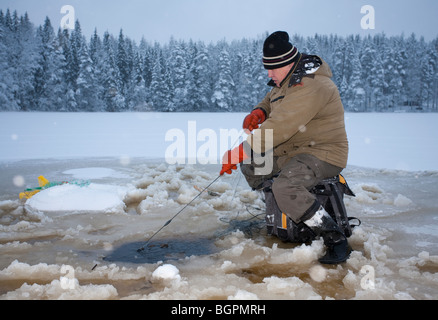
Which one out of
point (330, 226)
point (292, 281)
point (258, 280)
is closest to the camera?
point (292, 281)

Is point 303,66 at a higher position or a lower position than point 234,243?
higher

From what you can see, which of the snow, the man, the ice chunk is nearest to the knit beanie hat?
the man

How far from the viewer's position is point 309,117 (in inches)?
105

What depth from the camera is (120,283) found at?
2225 millimetres

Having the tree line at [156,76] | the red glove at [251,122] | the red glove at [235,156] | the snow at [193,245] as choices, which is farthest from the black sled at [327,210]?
the tree line at [156,76]

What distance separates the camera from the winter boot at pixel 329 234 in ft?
8.49

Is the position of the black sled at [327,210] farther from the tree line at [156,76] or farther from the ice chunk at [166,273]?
the tree line at [156,76]

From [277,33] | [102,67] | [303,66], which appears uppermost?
[102,67]

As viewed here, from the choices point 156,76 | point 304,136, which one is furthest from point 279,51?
point 156,76

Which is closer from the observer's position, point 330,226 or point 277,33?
point 330,226

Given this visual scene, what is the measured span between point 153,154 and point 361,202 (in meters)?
5.42
